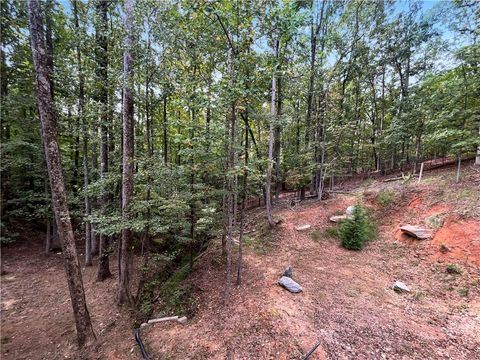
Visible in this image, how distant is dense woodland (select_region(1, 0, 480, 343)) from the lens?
454cm

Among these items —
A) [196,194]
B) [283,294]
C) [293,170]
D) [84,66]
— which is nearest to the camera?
A: [283,294]

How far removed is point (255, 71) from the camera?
4605mm

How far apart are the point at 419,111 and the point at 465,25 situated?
4.14m

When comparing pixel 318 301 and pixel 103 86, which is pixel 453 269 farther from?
pixel 103 86

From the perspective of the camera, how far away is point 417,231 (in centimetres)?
683

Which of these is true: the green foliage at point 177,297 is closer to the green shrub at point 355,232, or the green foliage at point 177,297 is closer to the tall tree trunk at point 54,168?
the tall tree trunk at point 54,168

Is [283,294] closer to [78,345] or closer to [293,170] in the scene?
[78,345]

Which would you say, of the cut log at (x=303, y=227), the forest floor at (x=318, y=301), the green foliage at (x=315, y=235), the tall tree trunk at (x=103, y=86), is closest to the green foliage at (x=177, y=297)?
the forest floor at (x=318, y=301)

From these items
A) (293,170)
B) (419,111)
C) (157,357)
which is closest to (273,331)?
(157,357)

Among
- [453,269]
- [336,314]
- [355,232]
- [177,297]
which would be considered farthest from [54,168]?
[453,269]

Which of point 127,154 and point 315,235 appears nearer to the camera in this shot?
point 127,154

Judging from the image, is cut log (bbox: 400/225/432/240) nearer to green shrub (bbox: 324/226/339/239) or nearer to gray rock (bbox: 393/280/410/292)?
green shrub (bbox: 324/226/339/239)

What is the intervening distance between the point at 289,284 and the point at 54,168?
5597 mm

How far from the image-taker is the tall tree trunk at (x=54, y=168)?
4.02m
